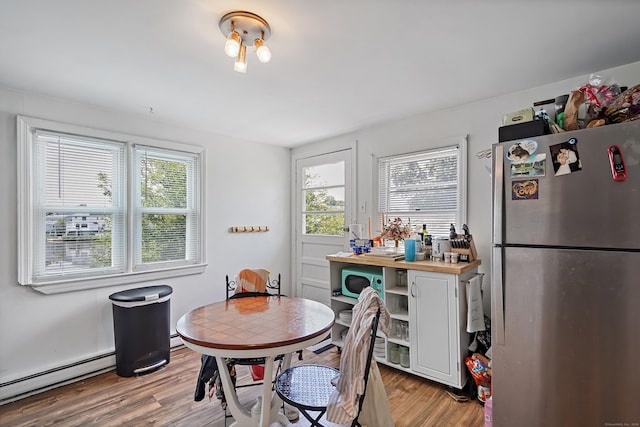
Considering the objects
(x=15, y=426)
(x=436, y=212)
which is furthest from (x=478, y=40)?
(x=15, y=426)

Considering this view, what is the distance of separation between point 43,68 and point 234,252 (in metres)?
2.48

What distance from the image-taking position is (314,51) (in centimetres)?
194

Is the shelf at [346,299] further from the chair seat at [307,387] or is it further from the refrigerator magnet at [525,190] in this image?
the refrigerator magnet at [525,190]

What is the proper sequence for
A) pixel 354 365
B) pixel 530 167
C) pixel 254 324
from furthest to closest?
pixel 254 324 → pixel 530 167 → pixel 354 365

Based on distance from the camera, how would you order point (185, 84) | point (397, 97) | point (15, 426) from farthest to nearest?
point (397, 97)
point (185, 84)
point (15, 426)

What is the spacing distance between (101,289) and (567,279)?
3594mm

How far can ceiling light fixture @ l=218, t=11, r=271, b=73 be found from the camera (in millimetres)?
1582

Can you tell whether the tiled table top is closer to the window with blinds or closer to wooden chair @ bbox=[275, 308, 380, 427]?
wooden chair @ bbox=[275, 308, 380, 427]

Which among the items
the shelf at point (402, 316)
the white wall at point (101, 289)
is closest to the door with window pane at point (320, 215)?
the white wall at point (101, 289)

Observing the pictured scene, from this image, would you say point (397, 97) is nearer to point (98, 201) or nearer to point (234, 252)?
point (234, 252)

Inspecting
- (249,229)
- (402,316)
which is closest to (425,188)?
(402,316)

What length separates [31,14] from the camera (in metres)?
1.58

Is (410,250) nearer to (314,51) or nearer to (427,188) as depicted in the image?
(427,188)

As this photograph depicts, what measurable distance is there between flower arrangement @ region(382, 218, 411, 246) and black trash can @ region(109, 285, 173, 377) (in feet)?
7.35
